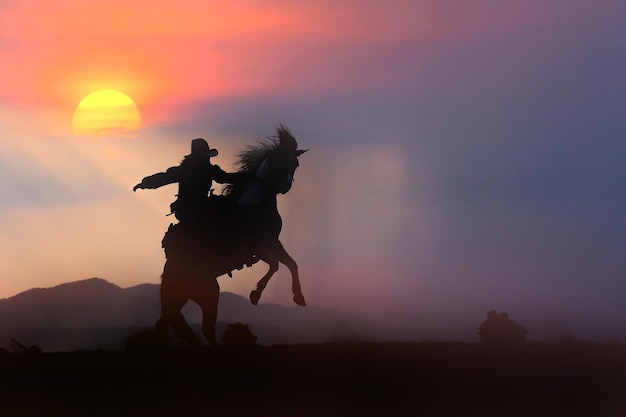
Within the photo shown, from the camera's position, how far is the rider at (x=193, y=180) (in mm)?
19859

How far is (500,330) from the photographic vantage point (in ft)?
71.6

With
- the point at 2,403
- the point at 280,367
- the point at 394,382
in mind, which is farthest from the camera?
the point at 280,367

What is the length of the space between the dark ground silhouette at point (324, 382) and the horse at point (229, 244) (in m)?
0.94

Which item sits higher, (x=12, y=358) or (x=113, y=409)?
(x=12, y=358)

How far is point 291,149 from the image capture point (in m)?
20.7

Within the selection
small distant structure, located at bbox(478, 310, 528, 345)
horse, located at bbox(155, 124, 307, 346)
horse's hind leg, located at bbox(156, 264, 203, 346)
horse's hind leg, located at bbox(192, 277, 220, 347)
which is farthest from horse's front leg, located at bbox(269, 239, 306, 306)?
small distant structure, located at bbox(478, 310, 528, 345)

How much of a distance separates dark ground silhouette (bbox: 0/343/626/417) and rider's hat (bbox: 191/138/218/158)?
353 cm

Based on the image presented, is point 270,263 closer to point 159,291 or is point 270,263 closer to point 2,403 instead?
point 159,291

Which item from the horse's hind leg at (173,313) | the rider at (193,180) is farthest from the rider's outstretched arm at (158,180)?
the horse's hind leg at (173,313)

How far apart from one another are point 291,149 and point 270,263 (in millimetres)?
2146

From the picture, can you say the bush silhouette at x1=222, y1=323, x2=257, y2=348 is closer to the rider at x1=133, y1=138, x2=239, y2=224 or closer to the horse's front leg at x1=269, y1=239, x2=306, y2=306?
the horse's front leg at x1=269, y1=239, x2=306, y2=306

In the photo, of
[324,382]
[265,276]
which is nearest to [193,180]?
[265,276]

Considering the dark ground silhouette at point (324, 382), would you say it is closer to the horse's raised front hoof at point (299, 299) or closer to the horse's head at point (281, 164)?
the horse's raised front hoof at point (299, 299)

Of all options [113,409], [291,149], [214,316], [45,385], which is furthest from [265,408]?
[291,149]
